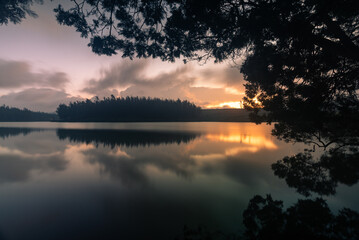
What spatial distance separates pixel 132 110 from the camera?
526 feet

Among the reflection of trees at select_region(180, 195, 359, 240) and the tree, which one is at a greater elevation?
the tree

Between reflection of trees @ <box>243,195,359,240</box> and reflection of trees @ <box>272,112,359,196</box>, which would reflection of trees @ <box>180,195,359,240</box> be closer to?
reflection of trees @ <box>243,195,359,240</box>

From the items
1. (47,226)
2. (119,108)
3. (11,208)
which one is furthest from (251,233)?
(119,108)

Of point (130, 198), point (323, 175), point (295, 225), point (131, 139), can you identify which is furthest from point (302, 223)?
point (131, 139)

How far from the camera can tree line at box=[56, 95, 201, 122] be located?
159750 mm

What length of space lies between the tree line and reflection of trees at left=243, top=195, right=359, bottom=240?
155m

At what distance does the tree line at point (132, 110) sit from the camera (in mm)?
159750

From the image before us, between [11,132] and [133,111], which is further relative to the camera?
[133,111]

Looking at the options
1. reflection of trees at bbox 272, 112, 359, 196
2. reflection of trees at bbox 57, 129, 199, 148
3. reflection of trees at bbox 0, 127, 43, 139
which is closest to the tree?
reflection of trees at bbox 272, 112, 359, 196

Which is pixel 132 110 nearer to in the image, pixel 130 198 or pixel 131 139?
pixel 131 139

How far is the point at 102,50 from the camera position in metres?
9.09

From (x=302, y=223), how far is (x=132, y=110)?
6441 inches

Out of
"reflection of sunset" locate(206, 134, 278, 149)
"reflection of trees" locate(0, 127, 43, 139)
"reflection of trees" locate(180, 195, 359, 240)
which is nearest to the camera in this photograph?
"reflection of trees" locate(180, 195, 359, 240)

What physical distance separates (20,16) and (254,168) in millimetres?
20421
